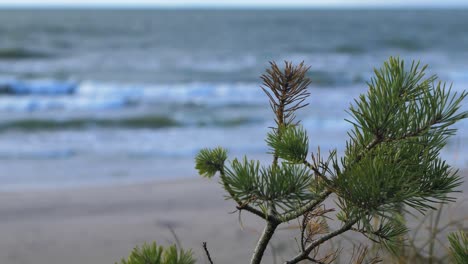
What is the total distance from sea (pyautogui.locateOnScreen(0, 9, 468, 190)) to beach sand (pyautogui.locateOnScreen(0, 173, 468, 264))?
0.75 meters

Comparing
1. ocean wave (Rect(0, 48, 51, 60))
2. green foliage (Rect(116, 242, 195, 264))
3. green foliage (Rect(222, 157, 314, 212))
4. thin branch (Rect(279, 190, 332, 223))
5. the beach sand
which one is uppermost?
ocean wave (Rect(0, 48, 51, 60))

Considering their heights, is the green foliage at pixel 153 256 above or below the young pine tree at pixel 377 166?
below

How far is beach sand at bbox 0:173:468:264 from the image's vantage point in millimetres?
4191

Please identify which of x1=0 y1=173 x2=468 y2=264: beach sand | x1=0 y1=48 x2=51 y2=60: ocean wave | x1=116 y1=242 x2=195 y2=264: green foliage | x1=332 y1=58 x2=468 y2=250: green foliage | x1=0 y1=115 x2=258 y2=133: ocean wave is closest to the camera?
x1=116 y1=242 x2=195 y2=264: green foliage

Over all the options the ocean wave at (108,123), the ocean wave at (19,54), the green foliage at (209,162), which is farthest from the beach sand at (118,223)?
the ocean wave at (19,54)

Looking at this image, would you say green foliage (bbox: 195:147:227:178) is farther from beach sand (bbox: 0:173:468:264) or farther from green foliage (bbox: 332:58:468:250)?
beach sand (bbox: 0:173:468:264)

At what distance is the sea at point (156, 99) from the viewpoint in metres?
7.89

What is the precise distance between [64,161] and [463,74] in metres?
13.0

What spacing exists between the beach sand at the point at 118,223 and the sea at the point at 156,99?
749 mm

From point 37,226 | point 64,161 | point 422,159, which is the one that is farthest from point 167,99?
point 422,159

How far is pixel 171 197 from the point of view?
579cm

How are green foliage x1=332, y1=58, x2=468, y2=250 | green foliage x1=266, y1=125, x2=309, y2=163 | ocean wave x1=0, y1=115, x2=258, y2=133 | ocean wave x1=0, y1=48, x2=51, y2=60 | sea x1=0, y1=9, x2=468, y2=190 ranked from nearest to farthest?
green foliage x1=332, y1=58, x2=468, y2=250
green foliage x1=266, y1=125, x2=309, y2=163
sea x1=0, y1=9, x2=468, y2=190
ocean wave x1=0, y1=115, x2=258, y2=133
ocean wave x1=0, y1=48, x2=51, y2=60

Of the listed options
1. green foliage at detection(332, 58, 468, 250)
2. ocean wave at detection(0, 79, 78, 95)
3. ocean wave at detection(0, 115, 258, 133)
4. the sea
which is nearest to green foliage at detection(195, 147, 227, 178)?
green foliage at detection(332, 58, 468, 250)

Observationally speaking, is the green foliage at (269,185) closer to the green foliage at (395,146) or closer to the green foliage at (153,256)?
the green foliage at (395,146)
